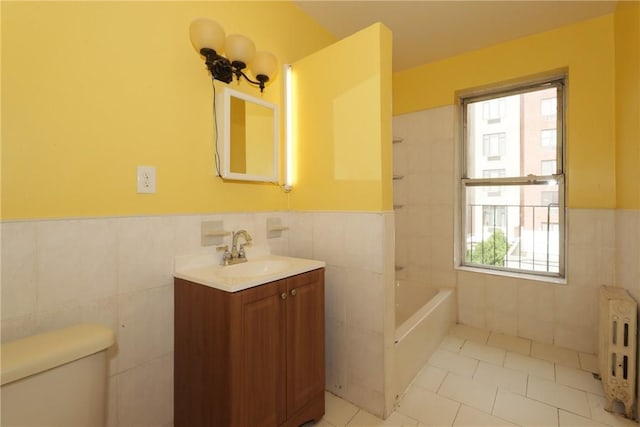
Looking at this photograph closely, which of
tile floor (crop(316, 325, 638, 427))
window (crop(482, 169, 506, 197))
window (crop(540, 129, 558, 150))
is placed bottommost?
tile floor (crop(316, 325, 638, 427))

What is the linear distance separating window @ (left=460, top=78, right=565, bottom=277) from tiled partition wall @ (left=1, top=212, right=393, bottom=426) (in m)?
1.64

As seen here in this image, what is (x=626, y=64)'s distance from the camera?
6.07 feet

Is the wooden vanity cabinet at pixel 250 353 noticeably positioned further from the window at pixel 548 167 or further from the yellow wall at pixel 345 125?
the window at pixel 548 167

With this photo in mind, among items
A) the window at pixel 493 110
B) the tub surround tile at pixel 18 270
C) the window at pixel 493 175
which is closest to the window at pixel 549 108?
the window at pixel 493 110

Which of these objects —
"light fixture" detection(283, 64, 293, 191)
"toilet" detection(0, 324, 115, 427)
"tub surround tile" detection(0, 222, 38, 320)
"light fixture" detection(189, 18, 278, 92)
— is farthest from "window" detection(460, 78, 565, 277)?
"tub surround tile" detection(0, 222, 38, 320)

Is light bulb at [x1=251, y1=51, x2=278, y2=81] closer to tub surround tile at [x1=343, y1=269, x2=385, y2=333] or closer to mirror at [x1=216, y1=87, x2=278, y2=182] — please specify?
mirror at [x1=216, y1=87, x2=278, y2=182]

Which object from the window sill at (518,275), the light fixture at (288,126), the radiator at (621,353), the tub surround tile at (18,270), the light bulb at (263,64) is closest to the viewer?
the tub surround tile at (18,270)

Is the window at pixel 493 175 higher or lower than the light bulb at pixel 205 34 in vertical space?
lower

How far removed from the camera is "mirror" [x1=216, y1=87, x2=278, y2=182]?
1.56m

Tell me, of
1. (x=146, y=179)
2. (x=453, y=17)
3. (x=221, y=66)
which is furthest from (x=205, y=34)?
(x=453, y=17)

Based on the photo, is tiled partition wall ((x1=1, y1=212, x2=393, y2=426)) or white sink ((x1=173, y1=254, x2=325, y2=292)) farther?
white sink ((x1=173, y1=254, x2=325, y2=292))

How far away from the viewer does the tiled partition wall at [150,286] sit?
3.40ft

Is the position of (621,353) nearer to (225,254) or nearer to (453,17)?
(225,254)

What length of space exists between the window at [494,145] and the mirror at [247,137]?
204cm
